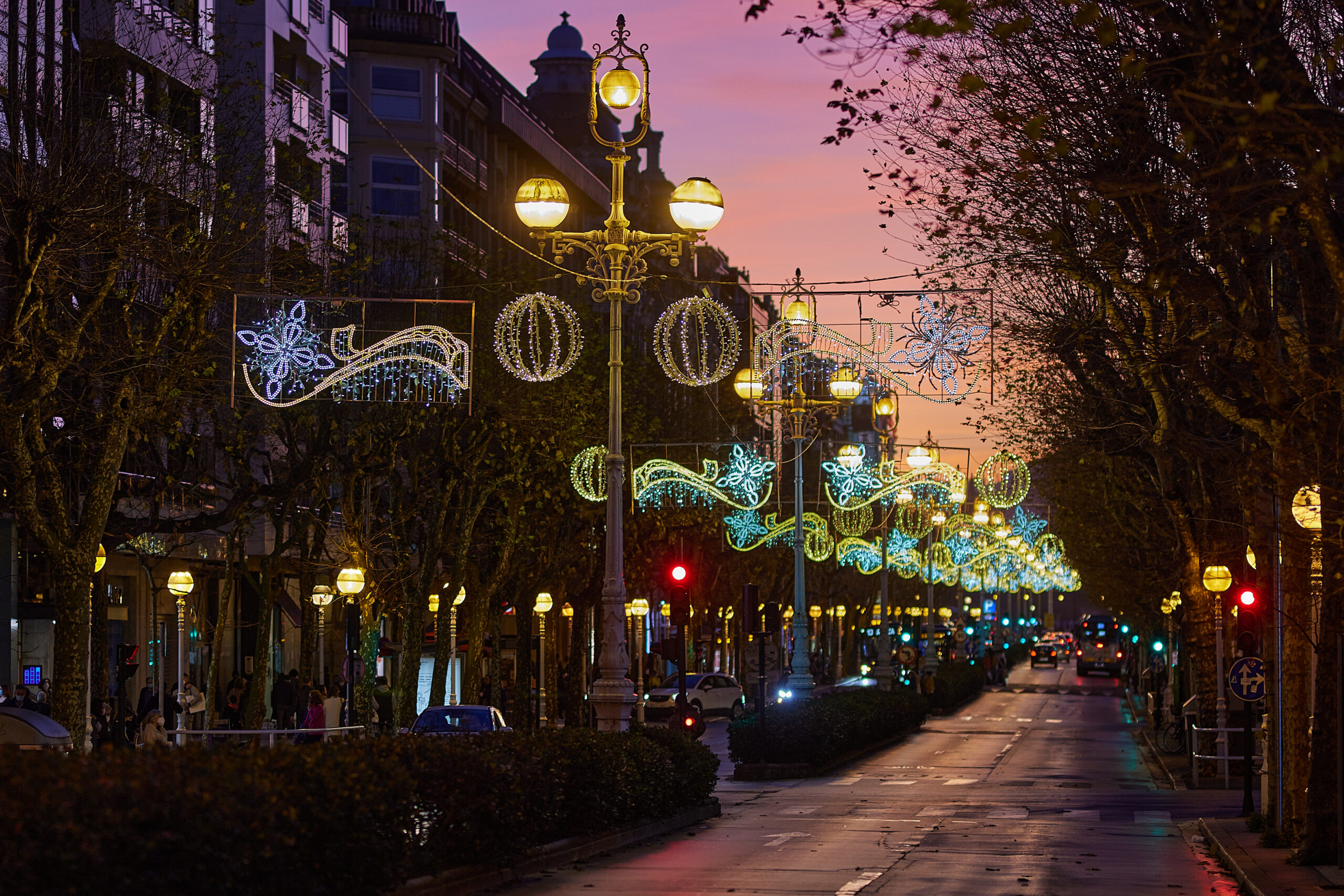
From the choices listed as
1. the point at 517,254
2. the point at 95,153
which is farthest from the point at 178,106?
the point at 517,254

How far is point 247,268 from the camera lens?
28.6m

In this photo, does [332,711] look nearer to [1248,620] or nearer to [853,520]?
[1248,620]

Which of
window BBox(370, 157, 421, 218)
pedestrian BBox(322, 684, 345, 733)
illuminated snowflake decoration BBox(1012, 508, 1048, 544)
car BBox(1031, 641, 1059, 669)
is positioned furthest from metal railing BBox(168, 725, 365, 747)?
car BBox(1031, 641, 1059, 669)

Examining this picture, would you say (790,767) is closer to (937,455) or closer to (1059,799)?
(1059,799)

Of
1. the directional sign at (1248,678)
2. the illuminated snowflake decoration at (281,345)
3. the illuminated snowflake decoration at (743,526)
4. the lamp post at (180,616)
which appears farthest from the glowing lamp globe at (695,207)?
the illuminated snowflake decoration at (743,526)

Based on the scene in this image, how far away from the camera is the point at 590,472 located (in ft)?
116

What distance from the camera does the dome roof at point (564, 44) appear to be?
105000 mm

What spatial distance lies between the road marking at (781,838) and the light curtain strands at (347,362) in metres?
6.92

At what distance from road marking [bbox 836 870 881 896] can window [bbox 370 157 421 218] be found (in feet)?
164

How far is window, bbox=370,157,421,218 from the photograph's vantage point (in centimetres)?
6488

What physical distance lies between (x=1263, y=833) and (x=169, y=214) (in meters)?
16.3

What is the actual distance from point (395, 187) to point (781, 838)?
47611mm

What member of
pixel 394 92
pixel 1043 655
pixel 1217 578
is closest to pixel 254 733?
pixel 1217 578

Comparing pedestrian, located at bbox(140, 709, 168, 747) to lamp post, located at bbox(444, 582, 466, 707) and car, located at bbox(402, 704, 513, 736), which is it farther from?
lamp post, located at bbox(444, 582, 466, 707)
